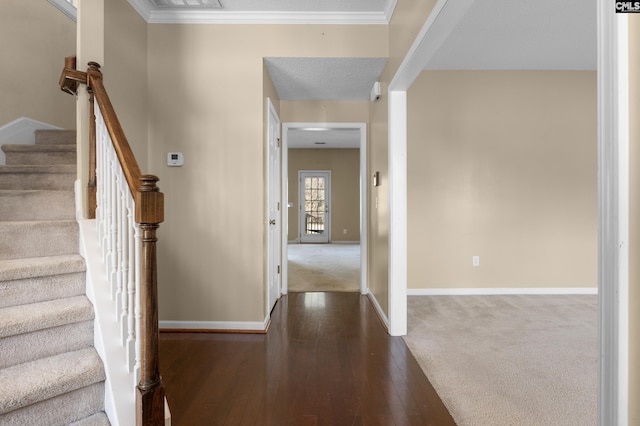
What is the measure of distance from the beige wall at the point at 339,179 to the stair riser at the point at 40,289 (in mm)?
8131

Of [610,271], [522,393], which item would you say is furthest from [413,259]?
[610,271]

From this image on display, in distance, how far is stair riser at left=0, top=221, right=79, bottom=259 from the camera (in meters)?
1.77

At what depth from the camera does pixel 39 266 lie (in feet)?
5.39

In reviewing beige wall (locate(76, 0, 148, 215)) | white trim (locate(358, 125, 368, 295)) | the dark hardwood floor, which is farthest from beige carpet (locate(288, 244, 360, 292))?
beige wall (locate(76, 0, 148, 215))

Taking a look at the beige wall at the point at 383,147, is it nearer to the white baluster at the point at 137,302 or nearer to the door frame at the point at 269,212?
the door frame at the point at 269,212

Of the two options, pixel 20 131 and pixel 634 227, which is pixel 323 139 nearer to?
pixel 20 131

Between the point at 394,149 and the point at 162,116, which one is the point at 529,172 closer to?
the point at 394,149

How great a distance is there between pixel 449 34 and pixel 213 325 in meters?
3.11

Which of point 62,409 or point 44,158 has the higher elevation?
point 44,158

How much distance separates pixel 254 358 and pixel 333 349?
603 mm

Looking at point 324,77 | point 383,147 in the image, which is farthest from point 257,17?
point 383,147

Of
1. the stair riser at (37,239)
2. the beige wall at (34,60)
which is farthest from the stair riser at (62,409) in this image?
the beige wall at (34,60)

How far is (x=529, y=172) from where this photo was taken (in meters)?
4.16

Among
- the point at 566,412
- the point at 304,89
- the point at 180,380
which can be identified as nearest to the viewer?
the point at 566,412
